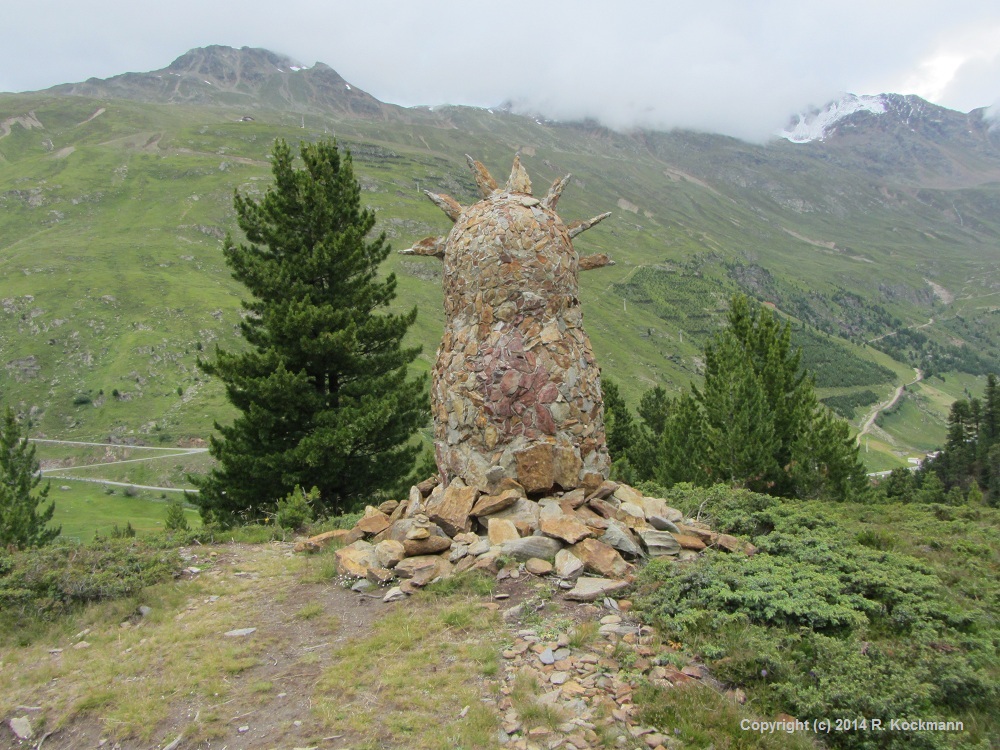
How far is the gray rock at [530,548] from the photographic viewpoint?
27.0 ft

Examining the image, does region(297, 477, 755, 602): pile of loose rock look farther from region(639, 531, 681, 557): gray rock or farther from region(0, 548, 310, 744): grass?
region(0, 548, 310, 744): grass

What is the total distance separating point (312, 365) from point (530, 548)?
1170cm

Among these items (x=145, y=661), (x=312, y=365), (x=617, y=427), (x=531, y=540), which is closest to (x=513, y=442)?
(x=531, y=540)

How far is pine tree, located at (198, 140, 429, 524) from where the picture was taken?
16.9 meters

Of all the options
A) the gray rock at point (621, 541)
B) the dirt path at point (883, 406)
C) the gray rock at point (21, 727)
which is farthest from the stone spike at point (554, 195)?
the dirt path at point (883, 406)

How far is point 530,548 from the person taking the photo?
8.26m

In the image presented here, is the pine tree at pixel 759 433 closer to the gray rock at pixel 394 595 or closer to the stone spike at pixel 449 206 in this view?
the stone spike at pixel 449 206

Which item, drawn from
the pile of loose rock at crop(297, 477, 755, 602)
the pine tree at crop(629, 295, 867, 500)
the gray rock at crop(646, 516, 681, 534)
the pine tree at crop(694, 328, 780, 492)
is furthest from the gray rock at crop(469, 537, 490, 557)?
the pine tree at crop(629, 295, 867, 500)

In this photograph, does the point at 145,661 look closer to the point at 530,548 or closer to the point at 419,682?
the point at 419,682

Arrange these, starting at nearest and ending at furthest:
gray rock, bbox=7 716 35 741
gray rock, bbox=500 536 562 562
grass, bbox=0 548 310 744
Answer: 1. gray rock, bbox=7 716 35 741
2. grass, bbox=0 548 310 744
3. gray rock, bbox=500 536 562 562

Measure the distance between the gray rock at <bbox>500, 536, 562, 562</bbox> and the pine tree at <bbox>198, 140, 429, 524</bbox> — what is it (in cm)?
898

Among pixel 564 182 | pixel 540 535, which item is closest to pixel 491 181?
pixel 564 182

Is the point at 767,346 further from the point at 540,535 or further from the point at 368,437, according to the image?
the point at 540,535

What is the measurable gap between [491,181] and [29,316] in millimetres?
103114
